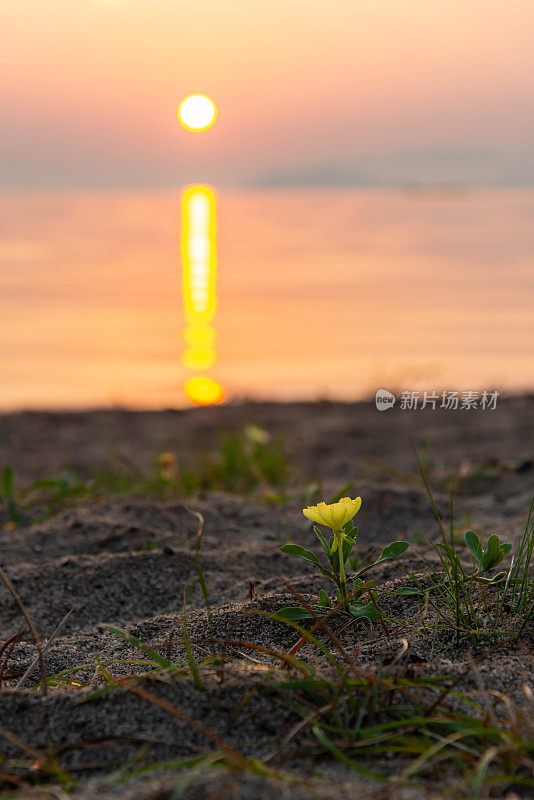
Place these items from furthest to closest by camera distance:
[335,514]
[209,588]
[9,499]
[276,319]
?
1. [276,319]
2. [9,499]
3. [209,588]
4. [335,514]

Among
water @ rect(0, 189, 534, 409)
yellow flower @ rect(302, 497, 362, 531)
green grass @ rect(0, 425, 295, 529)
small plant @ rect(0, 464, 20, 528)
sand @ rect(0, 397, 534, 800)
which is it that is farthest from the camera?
water @ rect(0, 189, 534, 409)

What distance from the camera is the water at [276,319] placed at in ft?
22.8

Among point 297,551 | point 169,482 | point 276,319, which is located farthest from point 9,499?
point 276,319

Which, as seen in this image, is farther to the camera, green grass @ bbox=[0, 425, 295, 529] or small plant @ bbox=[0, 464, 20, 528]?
green grass @ bbox=[0, 425, 295, 529]

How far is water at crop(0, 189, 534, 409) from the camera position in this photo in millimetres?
6953

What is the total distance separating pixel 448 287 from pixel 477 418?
643 cm

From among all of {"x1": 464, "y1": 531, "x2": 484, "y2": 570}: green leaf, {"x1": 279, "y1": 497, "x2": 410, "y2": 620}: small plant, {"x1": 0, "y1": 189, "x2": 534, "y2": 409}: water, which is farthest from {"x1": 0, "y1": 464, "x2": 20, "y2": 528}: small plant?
{"x1": 0, "y1": 189, "x2": 534, "y2": 409}: water

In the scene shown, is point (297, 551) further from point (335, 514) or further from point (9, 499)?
point (9, 499)

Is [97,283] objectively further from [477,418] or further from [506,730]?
[506,730]

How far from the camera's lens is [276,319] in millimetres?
9391

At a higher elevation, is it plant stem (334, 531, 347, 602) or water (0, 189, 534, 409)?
water (0, 189, 534, 409)

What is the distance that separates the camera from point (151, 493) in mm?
3420

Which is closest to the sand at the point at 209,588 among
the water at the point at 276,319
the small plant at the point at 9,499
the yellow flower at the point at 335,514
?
the small plant at the point at 9,499

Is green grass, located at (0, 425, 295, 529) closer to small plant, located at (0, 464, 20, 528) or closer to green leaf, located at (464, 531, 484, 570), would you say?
small plant, located at (0, 464, 20, 528)
